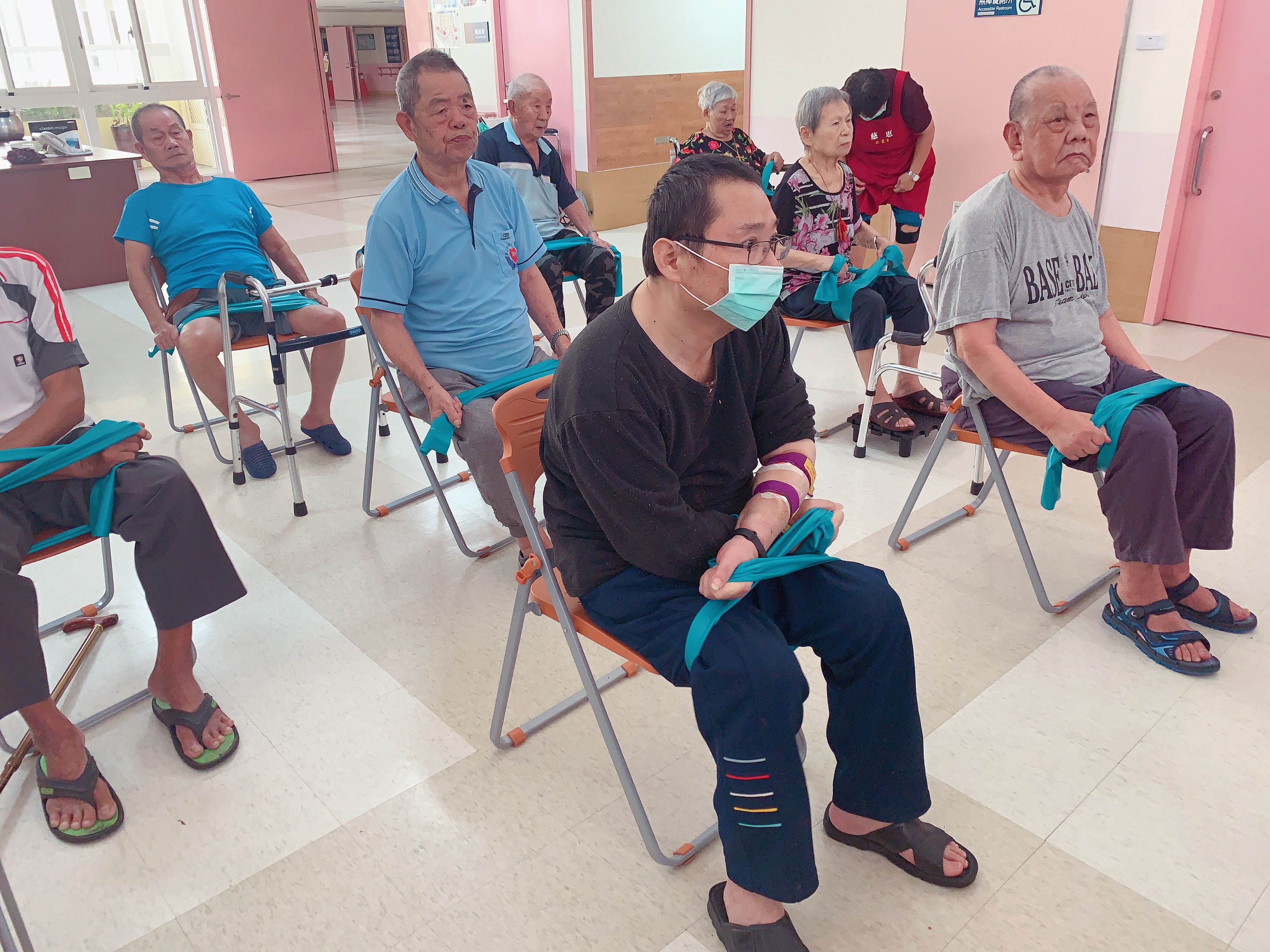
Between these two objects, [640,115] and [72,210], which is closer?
[72,210]

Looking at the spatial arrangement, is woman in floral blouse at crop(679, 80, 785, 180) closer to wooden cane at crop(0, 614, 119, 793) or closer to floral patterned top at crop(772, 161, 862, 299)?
floral patterned top at crop(772, 161, 862, 299)

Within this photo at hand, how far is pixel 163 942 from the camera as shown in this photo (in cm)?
163

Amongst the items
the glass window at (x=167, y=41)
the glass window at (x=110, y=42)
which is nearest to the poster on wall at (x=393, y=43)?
the glass window at (x=167, y=41)

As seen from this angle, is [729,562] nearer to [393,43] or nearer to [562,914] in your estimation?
[562,914]

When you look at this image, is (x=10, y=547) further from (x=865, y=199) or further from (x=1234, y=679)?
(x=865, y=199)

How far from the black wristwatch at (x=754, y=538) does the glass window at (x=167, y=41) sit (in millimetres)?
11501

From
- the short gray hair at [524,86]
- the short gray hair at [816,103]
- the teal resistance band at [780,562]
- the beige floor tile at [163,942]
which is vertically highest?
the short gray hair at [524,86]

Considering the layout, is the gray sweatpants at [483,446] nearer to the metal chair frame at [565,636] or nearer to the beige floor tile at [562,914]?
the metal chair frame at [565,636]

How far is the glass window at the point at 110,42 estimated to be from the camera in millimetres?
9953

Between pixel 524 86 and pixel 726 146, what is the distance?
1.21 m

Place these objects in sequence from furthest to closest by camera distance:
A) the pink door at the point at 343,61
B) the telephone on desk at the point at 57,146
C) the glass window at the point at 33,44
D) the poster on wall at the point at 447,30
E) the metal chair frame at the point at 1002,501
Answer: the pink door at the point at 343,61
the glass window at the point at 33,44
the poster on wall at the point at 447,30
the telephone on desk at the point at 57,146
the metal chair frame at the point at 1002,501

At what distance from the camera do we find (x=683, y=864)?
176 centimetres

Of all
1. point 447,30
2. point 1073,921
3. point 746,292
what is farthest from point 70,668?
point 447,30

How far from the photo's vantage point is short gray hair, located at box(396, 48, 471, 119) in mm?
2561
